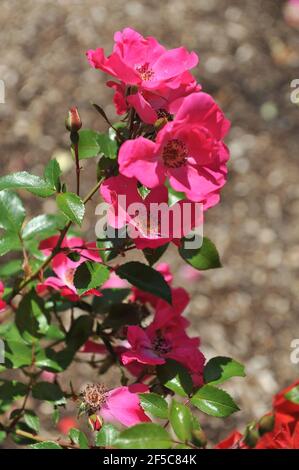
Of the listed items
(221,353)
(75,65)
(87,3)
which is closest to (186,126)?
(221,353)

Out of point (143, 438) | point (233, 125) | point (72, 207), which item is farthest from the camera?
point (233, 125)

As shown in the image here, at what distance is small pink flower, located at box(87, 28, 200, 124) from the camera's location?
85 centimetres

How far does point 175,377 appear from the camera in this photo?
0.96 metres

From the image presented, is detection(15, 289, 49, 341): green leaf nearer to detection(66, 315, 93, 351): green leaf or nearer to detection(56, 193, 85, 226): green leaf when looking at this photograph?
detection(66, 315, 93, 351): green leaf

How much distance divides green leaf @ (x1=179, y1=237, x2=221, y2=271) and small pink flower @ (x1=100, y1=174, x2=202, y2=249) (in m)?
0.07

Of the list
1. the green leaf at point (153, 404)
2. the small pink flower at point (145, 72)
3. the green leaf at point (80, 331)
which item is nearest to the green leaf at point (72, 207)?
the small pink flower at point (145, 72)

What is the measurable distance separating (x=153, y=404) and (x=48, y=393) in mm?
325

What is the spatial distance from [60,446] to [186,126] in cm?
49

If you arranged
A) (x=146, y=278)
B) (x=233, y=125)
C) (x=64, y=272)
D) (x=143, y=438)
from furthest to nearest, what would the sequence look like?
(x=233, y=125) → (x=64, y=272) → (x=146, y=278) → (x=143, y=438)

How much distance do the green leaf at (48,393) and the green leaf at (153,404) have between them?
30 cm

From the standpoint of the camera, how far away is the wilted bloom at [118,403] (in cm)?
93

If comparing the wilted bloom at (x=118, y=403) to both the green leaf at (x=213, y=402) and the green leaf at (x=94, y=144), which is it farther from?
the green leaf at (x=94, y=144)

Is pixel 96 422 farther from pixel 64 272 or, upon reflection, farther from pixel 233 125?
pixel 233 125

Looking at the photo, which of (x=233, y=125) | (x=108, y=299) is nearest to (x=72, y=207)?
(x=108, y=299)
